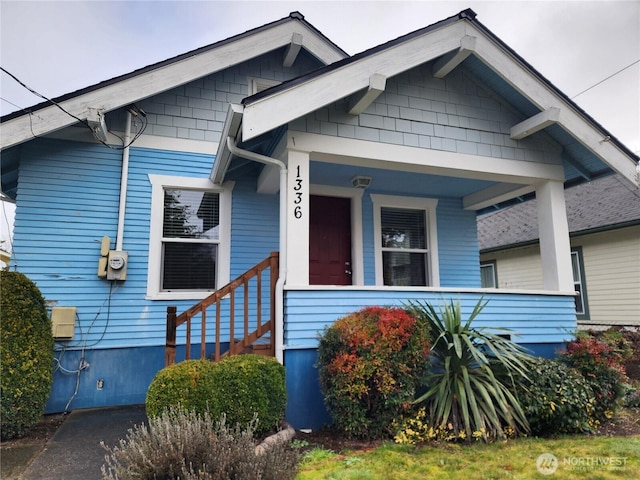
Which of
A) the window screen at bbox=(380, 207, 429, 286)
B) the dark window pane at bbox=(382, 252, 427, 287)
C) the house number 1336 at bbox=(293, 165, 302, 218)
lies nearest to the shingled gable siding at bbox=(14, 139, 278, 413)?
the house number 1336 at bbox=(293, 165, 302, 218)

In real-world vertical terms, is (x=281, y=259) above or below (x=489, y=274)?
below

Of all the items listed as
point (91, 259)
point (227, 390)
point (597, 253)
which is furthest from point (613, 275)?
point (91, 259)

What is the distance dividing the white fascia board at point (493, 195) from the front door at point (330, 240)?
7.63 ft

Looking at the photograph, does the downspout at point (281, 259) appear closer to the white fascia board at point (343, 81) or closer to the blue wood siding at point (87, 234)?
the white fascia board at point (343, 81)

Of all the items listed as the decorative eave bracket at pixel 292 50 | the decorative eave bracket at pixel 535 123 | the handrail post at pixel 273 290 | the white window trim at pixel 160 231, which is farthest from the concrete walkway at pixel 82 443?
the decorative eave bracket at pixel 535 123

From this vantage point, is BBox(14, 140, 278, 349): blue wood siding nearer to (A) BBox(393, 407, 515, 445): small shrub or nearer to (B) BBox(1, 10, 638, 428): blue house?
(B) BBox(1, 10, 638, 428): blue house

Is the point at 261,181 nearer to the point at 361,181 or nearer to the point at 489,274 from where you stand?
the point at 361,181

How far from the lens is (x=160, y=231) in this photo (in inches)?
227

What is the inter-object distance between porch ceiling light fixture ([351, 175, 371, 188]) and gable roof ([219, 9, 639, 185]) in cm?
172

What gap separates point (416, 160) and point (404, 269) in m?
2.53

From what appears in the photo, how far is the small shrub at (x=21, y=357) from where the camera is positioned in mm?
3967

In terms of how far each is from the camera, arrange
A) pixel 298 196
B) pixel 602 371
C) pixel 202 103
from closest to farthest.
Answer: pixel 602 371
pixel 298 196
pixel 202 103

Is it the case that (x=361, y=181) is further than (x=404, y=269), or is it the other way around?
(x=404, y=269)

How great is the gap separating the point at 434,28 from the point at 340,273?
3.72 m
